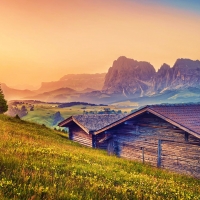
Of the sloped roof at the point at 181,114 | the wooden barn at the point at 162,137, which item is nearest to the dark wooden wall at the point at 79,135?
the wooden barn at the point at 162,137

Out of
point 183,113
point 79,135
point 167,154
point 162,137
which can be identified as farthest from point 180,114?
point 79,135

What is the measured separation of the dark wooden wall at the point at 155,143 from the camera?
50.0ft

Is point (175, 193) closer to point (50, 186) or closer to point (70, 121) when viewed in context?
point (50, 186)

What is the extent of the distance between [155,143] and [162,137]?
86 centimetres

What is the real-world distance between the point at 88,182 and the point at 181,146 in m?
10.7

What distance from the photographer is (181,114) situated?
15.9 metres

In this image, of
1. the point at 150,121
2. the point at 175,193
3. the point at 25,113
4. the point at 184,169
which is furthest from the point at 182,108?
the point at 25,113

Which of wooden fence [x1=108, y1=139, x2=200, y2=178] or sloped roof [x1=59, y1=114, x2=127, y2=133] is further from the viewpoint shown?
sloped roof [x1=59, y1=114, x2=127, y2=133]

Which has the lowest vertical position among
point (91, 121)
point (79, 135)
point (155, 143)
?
point (79, 135)

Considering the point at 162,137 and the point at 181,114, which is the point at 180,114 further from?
the point at 162,137

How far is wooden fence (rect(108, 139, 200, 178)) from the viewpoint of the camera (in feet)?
49.3

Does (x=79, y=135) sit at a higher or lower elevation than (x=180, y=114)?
lower

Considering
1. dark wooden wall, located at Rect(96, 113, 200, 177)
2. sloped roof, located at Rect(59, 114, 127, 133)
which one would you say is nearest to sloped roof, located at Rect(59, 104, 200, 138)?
dark wooden wall, located at Rect(96, 113, 200, 177)

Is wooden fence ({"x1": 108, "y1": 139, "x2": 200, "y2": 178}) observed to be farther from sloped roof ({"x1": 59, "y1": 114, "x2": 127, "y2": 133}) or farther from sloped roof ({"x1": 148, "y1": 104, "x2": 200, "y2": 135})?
sloped roof ({"x1": 59, "y1": 114, "x2": 127, "y2": 133})
